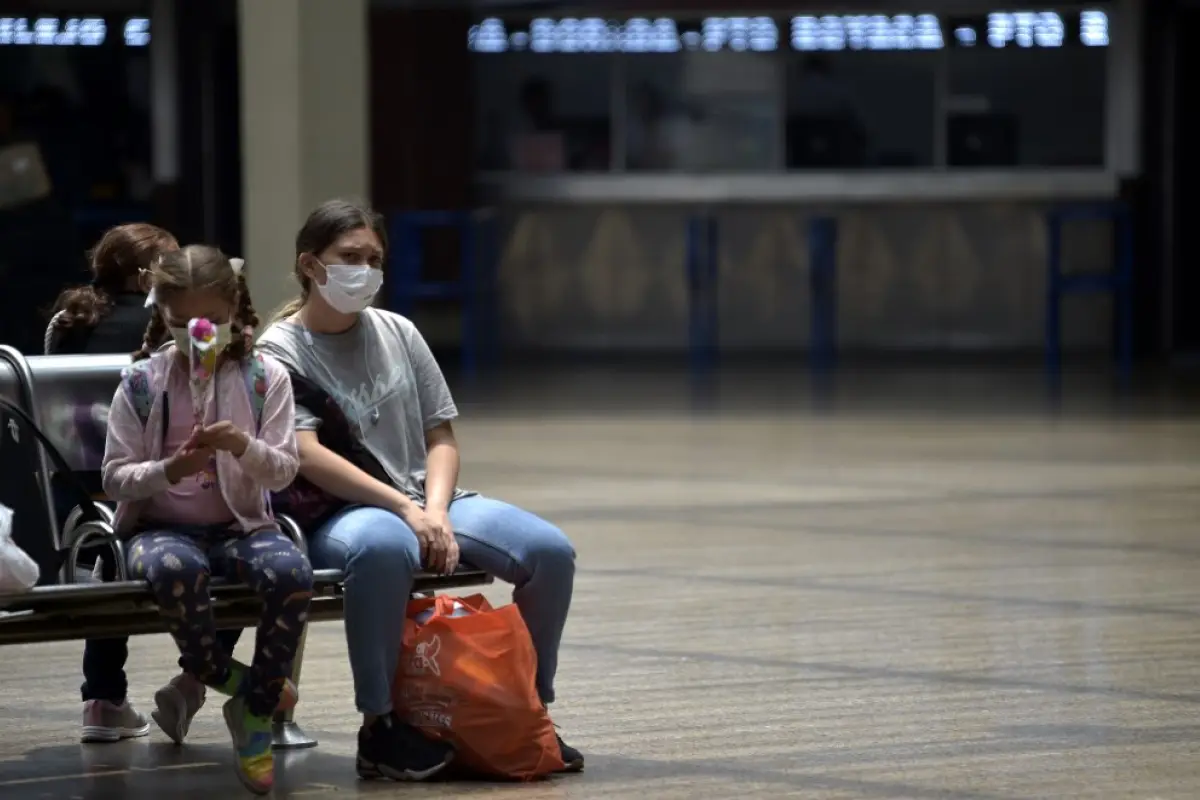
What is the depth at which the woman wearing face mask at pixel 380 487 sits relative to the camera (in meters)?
4.28

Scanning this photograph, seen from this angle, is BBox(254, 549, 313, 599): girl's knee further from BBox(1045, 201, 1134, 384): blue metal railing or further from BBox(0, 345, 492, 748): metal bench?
BBox(1045, 201, 1134, 384): blue metal railing

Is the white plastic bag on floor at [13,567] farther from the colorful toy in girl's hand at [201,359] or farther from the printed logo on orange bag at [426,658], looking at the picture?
the printed logo on orange bag at [426,658]

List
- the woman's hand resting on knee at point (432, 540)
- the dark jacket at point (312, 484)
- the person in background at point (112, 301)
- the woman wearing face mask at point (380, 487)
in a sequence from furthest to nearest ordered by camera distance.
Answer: the person in background at point (112, 301)
the dark jacket at point (312, 484)
the woman's hand resting on knee at point (432, 540)
the woman wearing face mask at point (380, 487)

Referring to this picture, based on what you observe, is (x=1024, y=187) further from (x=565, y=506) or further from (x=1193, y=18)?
(x=565, y=506)

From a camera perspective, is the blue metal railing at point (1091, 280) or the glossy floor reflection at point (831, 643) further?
the blue metal railing at point (1091, 280)

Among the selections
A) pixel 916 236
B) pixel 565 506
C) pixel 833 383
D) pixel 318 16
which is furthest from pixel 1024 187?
pixel 565 506

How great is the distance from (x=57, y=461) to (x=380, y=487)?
0.62 meters

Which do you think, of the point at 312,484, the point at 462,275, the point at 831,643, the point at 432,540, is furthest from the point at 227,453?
the point at 462,275

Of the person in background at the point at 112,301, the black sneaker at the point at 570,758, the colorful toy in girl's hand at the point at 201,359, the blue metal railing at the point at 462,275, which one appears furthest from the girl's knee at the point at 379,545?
the blue metal railing at the point at 462,275

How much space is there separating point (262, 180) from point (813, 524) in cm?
461

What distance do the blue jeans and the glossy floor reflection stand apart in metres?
0.26

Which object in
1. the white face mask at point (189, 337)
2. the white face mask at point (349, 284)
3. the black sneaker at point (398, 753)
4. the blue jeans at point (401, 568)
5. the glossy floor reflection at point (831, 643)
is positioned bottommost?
the glossy floor reflection at point (831, 643)

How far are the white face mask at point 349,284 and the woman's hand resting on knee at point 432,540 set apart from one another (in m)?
0.43

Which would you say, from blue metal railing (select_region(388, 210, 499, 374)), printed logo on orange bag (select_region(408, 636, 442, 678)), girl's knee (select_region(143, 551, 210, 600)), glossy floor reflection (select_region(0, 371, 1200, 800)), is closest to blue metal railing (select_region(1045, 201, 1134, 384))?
blue metal railing (select_region(388, 210, 499, 374))
